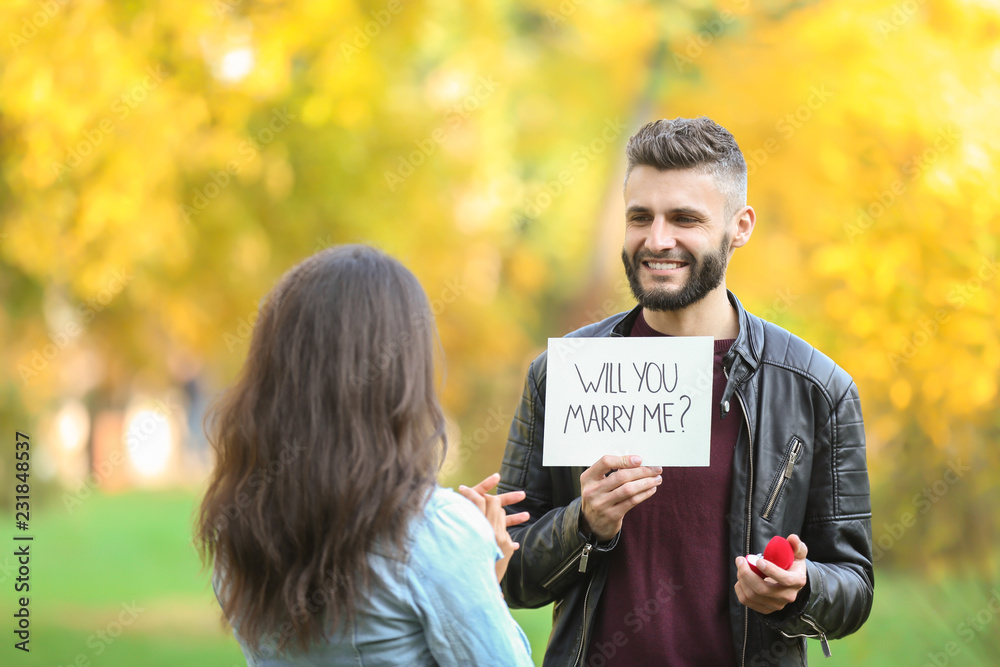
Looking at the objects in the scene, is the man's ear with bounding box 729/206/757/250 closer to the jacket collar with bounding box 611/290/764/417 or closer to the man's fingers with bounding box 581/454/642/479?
the jacket collar with bounding box 611/290/764/417

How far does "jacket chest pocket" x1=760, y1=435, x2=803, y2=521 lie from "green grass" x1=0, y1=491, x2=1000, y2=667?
5.76ft

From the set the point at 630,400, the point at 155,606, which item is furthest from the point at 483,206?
the point at 630,400

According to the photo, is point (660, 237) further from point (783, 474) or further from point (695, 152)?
point (783, 474)

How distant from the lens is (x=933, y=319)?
4664 millimetres

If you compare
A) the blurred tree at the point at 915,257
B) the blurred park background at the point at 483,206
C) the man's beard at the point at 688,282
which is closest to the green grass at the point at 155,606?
the blurred park background at the point at 483,206

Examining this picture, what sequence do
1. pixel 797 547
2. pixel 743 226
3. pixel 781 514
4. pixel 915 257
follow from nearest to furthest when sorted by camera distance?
pixel 797 547 < pixel 781 514 < pixel 743 226 < pixel 915 257

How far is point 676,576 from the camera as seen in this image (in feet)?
6.66

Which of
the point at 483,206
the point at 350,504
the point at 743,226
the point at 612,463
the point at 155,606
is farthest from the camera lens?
the point at 483,206

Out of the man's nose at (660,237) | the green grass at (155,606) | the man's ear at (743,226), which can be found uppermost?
the man's ear at (743,226)

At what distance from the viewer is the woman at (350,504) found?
1.45m

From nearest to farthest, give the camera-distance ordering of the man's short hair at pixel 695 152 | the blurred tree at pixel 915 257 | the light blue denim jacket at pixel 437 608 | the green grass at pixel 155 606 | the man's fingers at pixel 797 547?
the light blue denim jacket at pixel 437 608 → the man's fingers at pixel 797 547 → the man's short hair at pixel 695 152 → the blurred tree at pixel 915 257 → the green grass at pixel 155 606

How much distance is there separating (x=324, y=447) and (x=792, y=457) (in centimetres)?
111

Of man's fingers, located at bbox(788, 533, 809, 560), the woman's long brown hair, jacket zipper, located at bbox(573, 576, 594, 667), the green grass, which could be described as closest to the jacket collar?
man's fingers, located at bbox(788, 533, 809, 560)

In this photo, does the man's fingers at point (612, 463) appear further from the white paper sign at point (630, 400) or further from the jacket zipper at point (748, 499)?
the jacket zipper at point (748, 499)
